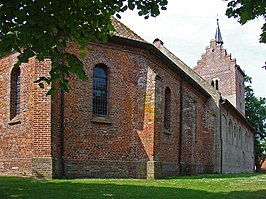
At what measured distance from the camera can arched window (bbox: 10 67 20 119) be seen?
16.5m

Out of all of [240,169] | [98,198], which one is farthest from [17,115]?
[240,169]

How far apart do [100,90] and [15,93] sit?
13.2 feet

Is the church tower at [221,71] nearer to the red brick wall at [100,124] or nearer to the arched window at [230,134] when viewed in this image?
the arched window at [230,134]

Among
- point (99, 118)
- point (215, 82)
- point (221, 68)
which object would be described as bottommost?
point (99, 118)

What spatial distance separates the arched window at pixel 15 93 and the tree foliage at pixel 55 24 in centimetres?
998

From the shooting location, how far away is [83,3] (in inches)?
271

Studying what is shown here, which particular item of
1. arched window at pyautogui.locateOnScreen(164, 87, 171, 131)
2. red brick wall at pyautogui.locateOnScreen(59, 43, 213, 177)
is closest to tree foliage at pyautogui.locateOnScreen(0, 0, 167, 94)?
red brick wall at pyautogui.locateOnScreen(59, 43, 213, 177)

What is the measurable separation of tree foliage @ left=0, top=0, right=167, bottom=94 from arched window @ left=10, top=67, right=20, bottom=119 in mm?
9984

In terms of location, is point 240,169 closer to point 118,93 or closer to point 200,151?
point 200,151

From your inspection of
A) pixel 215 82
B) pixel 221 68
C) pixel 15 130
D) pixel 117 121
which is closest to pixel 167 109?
pixel 117 121

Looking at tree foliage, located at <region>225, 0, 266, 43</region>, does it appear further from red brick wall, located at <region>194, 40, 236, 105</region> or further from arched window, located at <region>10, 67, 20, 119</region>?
red brick wall, located at <region>194, 40, 236, 105</region>

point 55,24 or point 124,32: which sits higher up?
point 124,32

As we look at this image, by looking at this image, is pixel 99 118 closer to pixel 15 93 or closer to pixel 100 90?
pixel 100 90

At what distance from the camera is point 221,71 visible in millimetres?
44094
